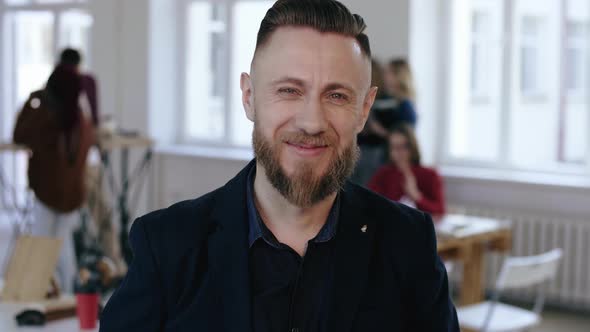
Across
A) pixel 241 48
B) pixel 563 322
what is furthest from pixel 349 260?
pixel 241 48

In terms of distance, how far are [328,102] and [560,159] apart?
226 inches

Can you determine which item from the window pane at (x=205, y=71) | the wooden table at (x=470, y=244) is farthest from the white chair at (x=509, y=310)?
the window pane at (x=205, y=71)

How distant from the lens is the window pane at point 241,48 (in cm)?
864

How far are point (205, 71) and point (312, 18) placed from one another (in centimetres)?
768

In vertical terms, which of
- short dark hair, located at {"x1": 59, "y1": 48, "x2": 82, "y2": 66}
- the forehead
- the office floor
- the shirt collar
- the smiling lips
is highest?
short dark hair, located at {"x1": 59, "y1": 48, "x2": 82, "y2": 66}

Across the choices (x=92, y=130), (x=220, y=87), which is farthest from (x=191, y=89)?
(x=92, y=130)

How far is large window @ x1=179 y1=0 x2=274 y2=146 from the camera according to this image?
872 cm

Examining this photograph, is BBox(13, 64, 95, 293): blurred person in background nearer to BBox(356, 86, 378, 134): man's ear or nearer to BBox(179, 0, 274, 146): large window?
BBox(179, 0, 274, 146): large window

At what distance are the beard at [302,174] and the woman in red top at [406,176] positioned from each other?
162 inches

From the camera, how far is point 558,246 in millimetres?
6383

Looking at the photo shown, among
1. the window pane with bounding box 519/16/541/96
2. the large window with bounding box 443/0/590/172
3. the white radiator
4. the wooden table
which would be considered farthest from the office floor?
the window pane with bounding box 519/16/541/96

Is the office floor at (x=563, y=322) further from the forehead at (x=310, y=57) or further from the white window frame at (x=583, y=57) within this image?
the forehead at (x=310, y=57)

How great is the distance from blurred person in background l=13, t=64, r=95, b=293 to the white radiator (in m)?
2.64

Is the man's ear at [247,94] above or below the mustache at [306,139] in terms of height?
above
